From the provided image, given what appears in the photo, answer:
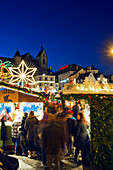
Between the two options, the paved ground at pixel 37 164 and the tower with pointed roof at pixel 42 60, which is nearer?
the paved ground at pixel 37 164

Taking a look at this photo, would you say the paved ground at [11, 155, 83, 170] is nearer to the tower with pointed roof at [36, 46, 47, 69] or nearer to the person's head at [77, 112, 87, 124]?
the person's head at [77, 112, 87, 124]

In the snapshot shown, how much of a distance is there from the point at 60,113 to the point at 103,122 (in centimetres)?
196

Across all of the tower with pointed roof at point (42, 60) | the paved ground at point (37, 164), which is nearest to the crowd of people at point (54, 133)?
the paved ground at point (37, 164)

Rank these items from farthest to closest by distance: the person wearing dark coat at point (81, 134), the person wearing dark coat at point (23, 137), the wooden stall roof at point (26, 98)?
the wooden stall roof at point (26, 98) → the person wearing dark coat at point (23, 137) → the person wearing dark coat at point (81, 134)

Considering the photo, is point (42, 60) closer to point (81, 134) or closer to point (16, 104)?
point (16, 104)

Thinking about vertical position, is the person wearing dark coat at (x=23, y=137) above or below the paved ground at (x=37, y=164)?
above

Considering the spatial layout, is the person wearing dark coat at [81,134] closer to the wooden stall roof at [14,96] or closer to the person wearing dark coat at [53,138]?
the person wearing dark coat at [53,138]

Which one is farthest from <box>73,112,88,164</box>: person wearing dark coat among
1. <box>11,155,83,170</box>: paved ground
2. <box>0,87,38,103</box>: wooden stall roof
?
<box>0,87,38,103</box>: wooden stall roof

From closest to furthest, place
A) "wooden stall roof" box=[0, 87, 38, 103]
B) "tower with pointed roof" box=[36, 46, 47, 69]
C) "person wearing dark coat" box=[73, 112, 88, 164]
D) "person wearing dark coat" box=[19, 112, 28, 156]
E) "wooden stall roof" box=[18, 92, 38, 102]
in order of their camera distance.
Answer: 1. "person wearing dark coat" box=[73, 112, 88, 164]
2. "person wearing dark coat" box=[19, 112, 28, 156]
3. "wooden stall roof" box=[0, 87, 38, 103]
4. "wooden stall roof" box=[18, 92, 38, 102]
5. "tower with pointed roof" box=[36, 46, 47, 69]

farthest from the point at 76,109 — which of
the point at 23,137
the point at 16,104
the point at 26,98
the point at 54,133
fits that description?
the point at 16,104

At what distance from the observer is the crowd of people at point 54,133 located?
224 inches

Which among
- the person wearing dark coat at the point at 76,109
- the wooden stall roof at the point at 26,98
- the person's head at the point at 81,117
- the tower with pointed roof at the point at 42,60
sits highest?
the tower with pointed roof at the point at 42,60

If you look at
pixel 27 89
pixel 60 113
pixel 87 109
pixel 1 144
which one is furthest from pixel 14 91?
pixel 87 109

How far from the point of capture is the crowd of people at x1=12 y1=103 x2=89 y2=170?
18.7ft
